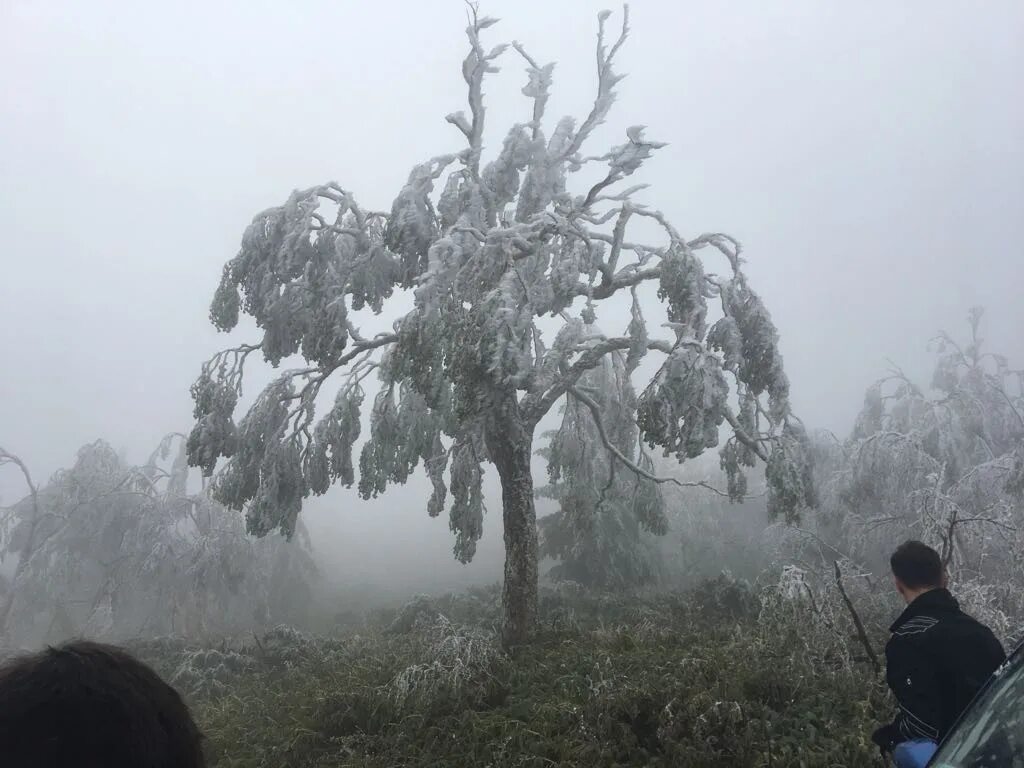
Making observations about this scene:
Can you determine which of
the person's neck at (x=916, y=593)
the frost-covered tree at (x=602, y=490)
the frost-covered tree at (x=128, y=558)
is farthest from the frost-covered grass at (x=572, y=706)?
the frost-covered tree at (x=128, y=558)

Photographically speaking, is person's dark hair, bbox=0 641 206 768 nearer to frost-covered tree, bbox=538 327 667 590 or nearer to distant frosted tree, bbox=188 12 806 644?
distant frosted tree, bbox=188 12 806 644

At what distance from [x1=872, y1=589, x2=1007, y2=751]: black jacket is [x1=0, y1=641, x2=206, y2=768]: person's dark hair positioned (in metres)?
3.10

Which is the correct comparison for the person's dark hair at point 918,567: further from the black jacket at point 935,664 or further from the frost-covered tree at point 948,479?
the frost-covered tree at point 948,479

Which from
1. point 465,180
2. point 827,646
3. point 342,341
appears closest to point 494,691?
point 827,646

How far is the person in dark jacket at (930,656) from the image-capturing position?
8.93 ft

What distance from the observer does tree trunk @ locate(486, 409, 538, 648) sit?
8438 millimetres

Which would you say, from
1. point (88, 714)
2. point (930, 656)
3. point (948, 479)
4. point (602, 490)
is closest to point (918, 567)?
point (930, 656)

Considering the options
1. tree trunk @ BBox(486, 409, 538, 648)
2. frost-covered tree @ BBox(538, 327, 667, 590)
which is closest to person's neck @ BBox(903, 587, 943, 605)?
frost-covered tree @ BBox(538, 327, 667, 590)

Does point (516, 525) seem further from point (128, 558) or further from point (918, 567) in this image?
point (128, 558)

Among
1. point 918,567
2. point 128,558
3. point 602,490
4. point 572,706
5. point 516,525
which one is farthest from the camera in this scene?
point 128,558

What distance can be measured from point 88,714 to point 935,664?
10.9ft

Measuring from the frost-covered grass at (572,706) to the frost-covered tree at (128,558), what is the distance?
833 centimetres

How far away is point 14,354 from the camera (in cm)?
13900

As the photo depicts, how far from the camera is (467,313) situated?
6.35 metres
